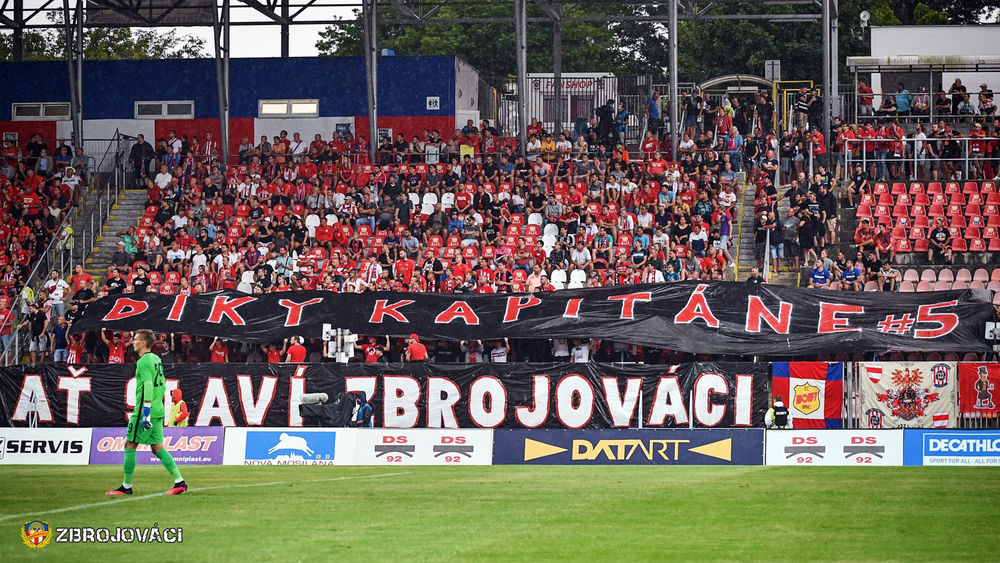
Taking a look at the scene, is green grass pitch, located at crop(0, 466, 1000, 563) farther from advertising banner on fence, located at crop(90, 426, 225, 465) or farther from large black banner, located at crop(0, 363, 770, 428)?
large black banner, located at crop(0, 363, 770, 428)

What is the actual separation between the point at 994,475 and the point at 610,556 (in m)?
9.30

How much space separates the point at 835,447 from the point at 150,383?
1141 cm

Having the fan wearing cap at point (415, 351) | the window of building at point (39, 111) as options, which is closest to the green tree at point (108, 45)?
the window of building at point (39, 111)

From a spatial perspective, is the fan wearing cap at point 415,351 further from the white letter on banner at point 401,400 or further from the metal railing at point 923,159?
the metal railing at point 923,159

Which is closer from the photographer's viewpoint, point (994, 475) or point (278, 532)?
point (278, 532)

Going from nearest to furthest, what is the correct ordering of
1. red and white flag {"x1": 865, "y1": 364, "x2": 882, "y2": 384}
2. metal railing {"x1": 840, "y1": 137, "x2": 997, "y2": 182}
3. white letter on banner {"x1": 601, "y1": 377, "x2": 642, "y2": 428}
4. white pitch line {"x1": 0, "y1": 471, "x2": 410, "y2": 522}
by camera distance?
1. white pitch line {"x1": 0, "y1": 471, "x2": 410, "y2": 522}
2. white letter on banner {"x1": 601, "y1": 377, "x2": 642, "y2": 428}
3. red and white flag {"x1": 865, "y1": 364, "x2": 882, "y2": 384}
4. metal railing {"x1": 840, "y1": 137, "x2": 997, "y2": 182}

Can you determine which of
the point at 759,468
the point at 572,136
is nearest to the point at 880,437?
the point at 759,468

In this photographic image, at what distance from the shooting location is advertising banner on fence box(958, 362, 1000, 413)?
26156 mm

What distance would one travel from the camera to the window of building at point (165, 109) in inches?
1817

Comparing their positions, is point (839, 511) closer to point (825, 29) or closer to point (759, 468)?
point (759, 468)

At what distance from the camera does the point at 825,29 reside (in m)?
39.6

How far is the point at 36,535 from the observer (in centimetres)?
1320

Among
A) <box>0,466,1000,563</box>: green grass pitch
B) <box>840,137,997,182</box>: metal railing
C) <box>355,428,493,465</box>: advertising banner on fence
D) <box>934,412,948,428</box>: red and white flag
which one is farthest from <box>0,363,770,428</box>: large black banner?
<box>840,137,997,182</box>: metal railing

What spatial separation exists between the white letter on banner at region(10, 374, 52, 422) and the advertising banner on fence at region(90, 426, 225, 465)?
19.1 feet
